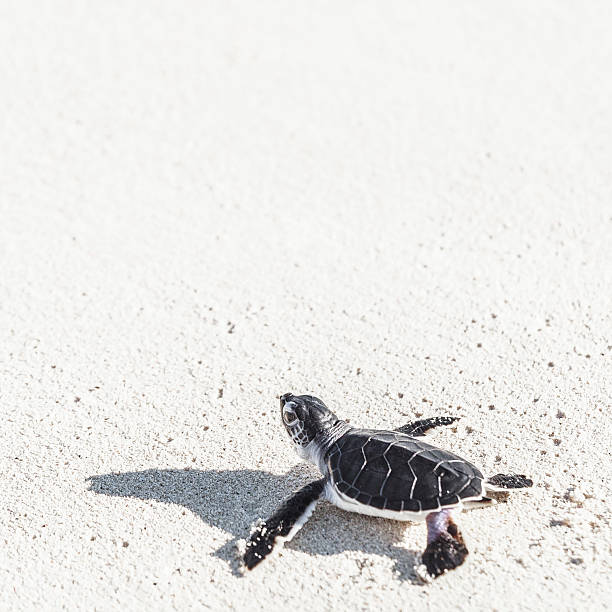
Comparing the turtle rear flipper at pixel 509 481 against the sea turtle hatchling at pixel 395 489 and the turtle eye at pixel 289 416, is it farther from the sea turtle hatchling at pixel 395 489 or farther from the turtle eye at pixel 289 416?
the turtle eye at pixel 289 416

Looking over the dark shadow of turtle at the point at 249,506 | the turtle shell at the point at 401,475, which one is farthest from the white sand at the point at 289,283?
the turtle shell at the point at 401,475

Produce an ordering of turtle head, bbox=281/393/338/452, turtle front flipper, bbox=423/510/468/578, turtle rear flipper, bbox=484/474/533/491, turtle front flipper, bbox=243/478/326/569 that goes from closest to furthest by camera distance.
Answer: turtle front flipper, bbox=423/510/468/578
turtle front flipper, bbox=243/478/326/569
turtle rear flipper, bbox=484/474/533/491
turtle head, bbox=281/393/338/452

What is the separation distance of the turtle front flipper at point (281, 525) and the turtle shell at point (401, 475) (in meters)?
0.11

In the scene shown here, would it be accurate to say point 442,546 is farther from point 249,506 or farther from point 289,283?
point 289,283

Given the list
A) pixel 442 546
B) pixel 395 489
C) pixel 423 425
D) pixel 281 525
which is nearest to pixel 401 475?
pixel 395 489

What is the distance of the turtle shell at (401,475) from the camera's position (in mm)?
2418

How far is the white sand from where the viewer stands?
2527 millimetres

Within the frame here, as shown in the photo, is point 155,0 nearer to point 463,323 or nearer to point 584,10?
point 584,10

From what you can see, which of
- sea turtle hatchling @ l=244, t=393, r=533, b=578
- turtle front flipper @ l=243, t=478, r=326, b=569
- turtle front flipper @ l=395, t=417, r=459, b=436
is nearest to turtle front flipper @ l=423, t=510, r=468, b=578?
sea turtle hatchling @ l=244, t=393, r=533, b=578

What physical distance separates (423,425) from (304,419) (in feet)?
1.58

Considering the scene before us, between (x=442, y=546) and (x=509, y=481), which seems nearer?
(x=442, y=546)

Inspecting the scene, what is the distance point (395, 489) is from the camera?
2438 mm

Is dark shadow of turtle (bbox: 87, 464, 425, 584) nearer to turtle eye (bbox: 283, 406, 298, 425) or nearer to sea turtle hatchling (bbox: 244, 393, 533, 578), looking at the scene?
sea turtle hatchling (bbox: 244, 393, 533, 578)

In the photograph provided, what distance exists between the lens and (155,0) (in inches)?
258
